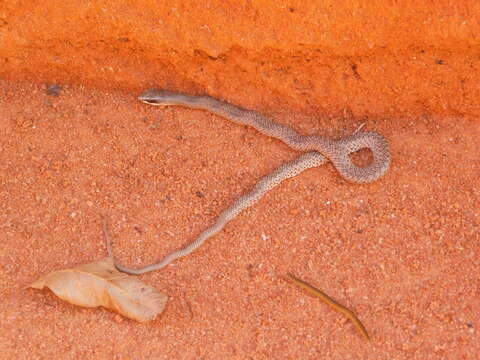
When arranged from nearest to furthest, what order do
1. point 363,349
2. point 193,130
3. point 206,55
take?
1. point 363,349
2. point 206,55
3. point 193,130

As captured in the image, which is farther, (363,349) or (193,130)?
(193,130)

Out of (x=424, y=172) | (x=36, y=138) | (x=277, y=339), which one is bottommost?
(x=277, y=339)

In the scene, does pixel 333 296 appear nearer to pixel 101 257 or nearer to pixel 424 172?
pixel 424 172

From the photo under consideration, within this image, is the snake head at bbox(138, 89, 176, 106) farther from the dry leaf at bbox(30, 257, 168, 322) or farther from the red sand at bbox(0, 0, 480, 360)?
the dry leaf at bbox(30, 257, 168, 322)

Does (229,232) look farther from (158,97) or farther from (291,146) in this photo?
(158,97)

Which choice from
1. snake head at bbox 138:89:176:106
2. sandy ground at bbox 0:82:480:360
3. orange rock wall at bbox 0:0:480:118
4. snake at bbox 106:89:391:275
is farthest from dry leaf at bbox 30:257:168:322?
orange rock wall at bbox 0:0:480:118

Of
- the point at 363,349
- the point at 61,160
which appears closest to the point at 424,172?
the point at 363,349

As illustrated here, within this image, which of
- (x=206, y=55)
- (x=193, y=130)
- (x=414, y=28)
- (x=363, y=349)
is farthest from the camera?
(x=193, y=130)

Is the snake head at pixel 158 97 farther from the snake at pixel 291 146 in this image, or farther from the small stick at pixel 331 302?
the small stick at pixel 331 302
